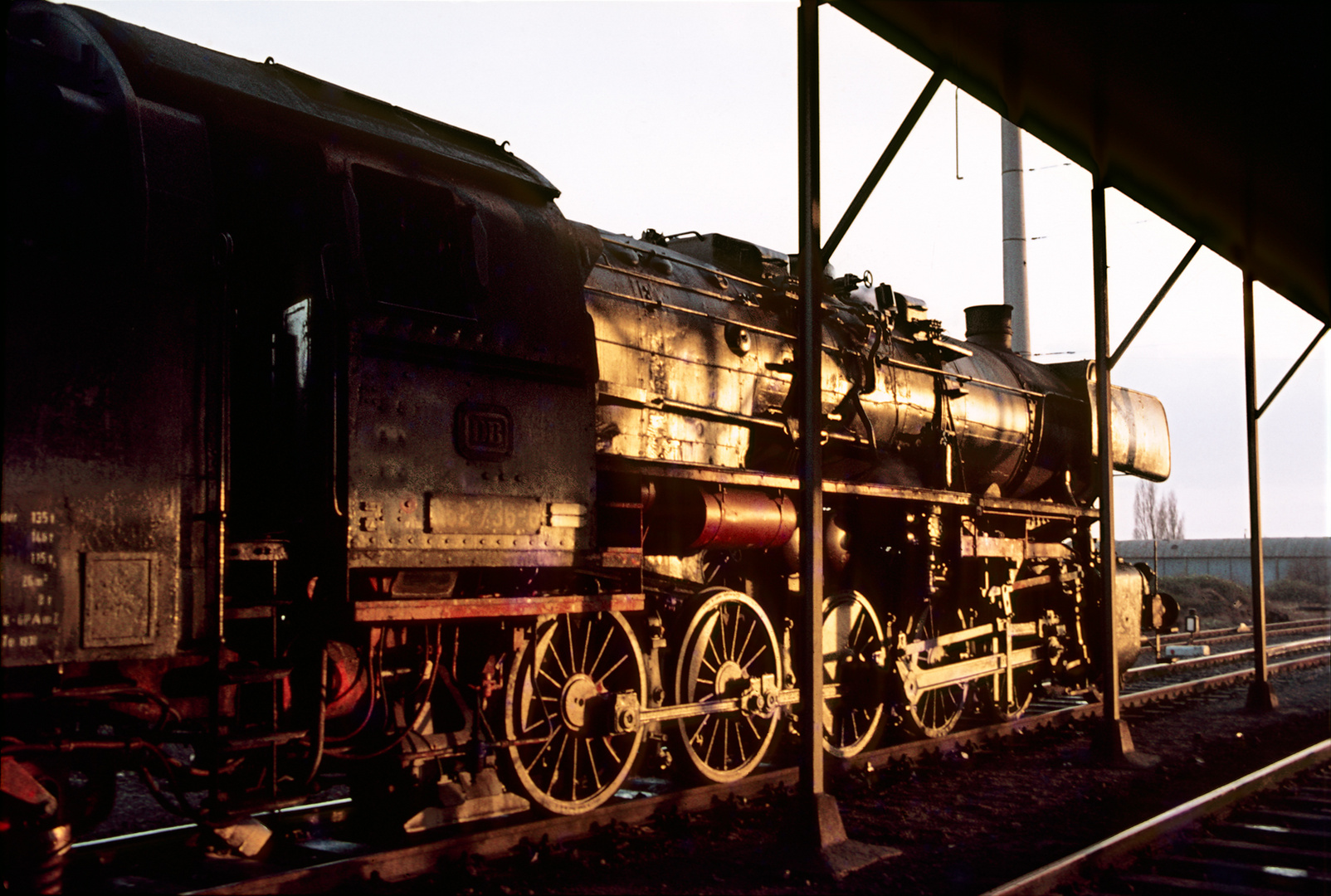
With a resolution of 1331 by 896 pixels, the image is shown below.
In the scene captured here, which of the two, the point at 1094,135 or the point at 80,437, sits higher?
the point at 1094,135

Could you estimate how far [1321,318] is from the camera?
41.3 feet

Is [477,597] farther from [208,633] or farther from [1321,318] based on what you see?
[1321,318]

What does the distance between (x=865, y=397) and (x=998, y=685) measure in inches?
124

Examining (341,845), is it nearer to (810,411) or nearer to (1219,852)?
(810,411)

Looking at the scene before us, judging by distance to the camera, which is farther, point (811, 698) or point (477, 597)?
point (811, 698)

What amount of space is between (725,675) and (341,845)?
2626 mm

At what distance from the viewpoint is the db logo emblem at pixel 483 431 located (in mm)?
4809

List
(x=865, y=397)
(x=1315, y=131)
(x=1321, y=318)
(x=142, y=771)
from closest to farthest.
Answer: (x=142, y=771)
(x=1315, y=131)
(x=865, y=397)
(x=1321, y=318)

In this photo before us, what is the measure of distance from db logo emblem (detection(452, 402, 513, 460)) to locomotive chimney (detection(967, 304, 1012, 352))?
830cm

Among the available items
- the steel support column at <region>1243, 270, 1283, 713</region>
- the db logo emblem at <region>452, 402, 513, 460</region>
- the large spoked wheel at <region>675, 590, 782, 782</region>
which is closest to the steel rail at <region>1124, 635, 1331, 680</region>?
the steel support column at <region>1243, 270, 1283, 713</region>

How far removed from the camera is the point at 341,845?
5242 millimetres

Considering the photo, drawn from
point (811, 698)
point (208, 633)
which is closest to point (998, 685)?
point (811, 698)

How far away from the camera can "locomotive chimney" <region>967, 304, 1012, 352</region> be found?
12.1 m

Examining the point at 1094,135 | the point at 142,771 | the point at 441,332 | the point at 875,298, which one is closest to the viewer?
the point at 142,771
